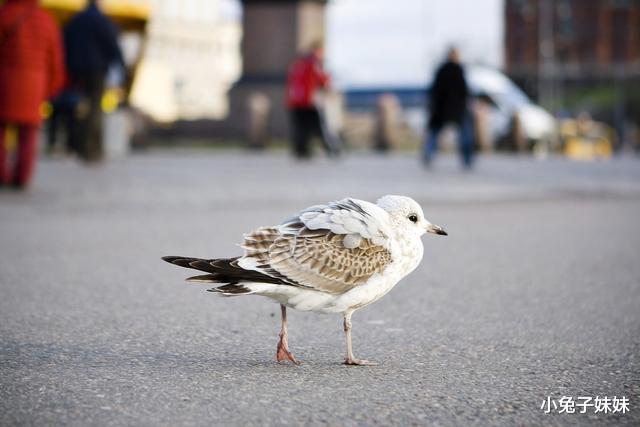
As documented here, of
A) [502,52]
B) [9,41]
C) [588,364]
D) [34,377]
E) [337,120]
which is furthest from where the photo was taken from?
[502,52]

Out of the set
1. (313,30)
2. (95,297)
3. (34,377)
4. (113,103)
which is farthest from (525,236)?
(113,103)

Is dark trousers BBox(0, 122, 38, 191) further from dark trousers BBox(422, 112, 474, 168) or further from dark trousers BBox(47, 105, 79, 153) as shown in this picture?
dark trousers BBox(422, 112, 474, 168)

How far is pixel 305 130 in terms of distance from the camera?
22562mm

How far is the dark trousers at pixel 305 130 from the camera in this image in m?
22.2

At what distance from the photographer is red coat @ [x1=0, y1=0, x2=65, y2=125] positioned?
1179 cm

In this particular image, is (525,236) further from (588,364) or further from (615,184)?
(615,184)

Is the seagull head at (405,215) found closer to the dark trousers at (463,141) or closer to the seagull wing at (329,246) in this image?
the seagull wing at (329,246)

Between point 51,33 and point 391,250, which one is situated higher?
point 51,33

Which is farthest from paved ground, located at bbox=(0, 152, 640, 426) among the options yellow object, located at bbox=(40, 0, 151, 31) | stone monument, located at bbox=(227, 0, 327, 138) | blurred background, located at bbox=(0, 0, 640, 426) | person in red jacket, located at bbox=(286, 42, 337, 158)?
stone monument, located at bbox=(227, 0, 327, 138)

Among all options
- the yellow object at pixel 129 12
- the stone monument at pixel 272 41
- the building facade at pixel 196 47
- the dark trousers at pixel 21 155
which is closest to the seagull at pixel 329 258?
the dark trousers at pixel 21 155

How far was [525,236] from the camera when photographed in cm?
1003

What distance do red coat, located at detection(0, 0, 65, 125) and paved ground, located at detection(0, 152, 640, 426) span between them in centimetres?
105

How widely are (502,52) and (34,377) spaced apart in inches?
3504

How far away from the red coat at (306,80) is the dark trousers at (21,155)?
30.2 feet
